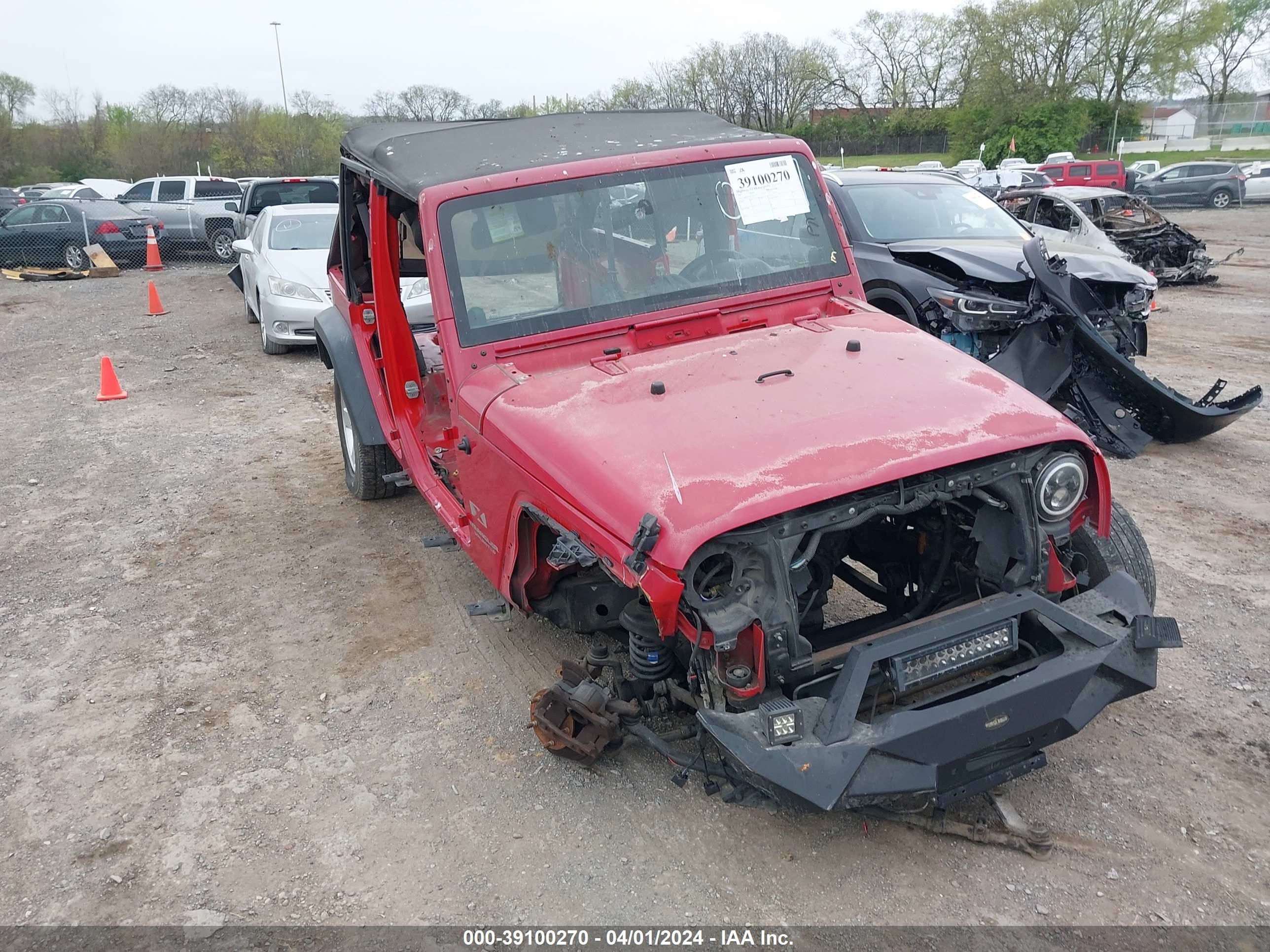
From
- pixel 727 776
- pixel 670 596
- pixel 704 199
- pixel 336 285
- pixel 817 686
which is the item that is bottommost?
pixel 727 776

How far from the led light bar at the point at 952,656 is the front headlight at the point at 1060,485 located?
1.31ft

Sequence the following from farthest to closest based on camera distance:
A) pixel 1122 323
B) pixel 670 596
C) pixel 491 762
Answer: pixel 1122 323, pixel 491 762, pixel 670 596

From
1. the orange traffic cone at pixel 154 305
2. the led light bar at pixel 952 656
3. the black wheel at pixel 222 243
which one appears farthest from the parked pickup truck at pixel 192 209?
the led light bar at pixel 952 656

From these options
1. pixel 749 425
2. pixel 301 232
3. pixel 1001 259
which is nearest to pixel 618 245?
pixel 749 425

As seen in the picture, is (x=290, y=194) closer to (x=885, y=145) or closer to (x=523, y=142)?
(x=523, y=142)

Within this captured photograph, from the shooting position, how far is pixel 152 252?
19.2 meters

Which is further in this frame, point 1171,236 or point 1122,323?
point 1171,236

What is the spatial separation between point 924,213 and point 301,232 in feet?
22.0

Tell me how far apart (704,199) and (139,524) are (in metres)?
4.21

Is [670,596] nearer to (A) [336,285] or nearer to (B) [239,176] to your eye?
(A) [336,285]

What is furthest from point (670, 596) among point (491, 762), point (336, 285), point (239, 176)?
point (239, 176)

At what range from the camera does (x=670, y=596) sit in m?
2.71

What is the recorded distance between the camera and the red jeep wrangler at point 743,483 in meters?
2.77

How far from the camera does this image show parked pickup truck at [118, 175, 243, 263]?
20047 mm
